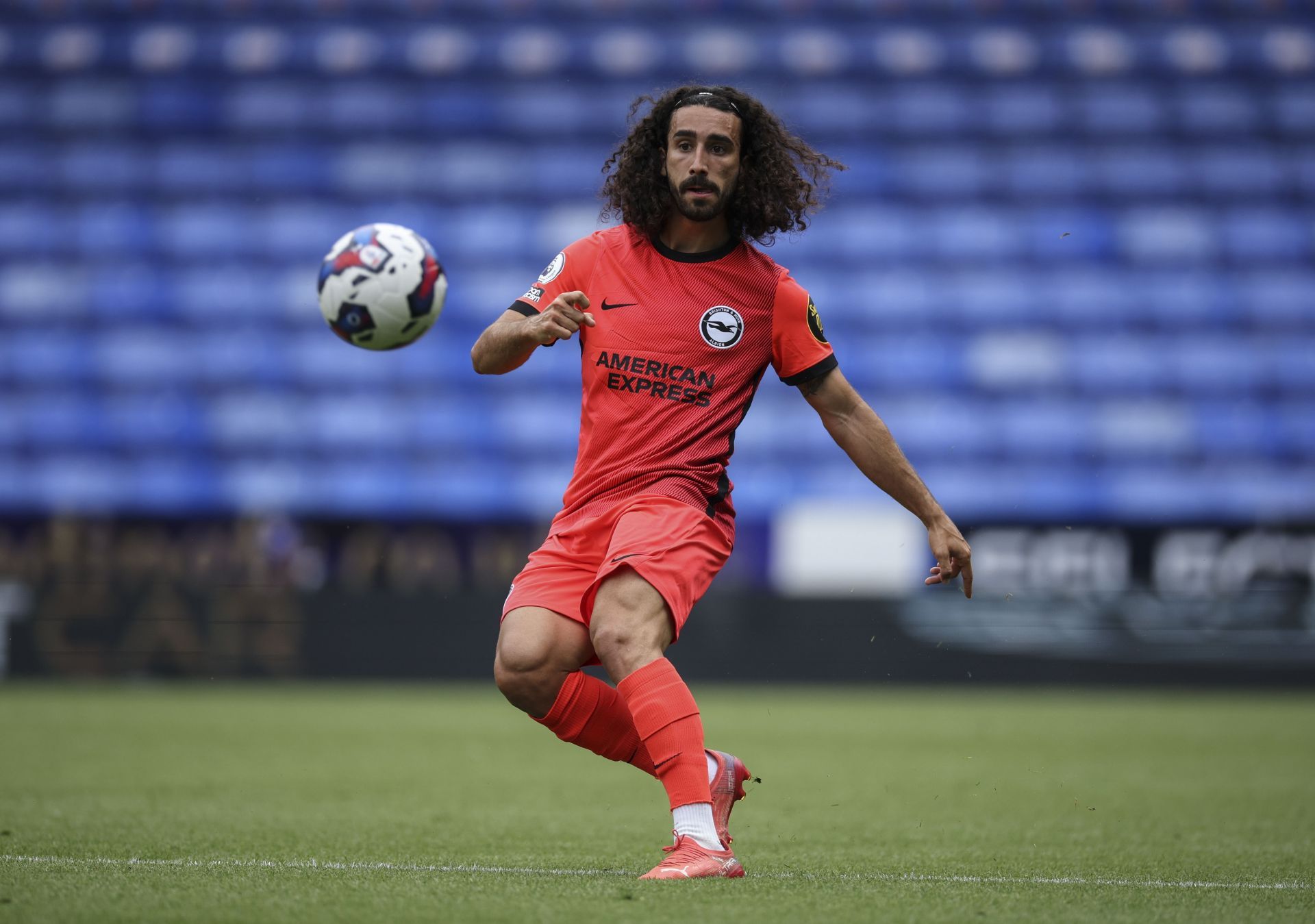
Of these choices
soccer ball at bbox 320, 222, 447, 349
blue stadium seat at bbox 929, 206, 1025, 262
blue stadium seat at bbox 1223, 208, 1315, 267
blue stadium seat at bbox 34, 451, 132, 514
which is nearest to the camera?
soccer ball at bbox 320, 222, 447, 349

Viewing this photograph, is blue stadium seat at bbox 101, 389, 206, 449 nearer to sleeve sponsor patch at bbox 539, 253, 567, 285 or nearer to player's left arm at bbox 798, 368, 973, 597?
sleeve sponsor patch at bbox 539, 253, 567, 285

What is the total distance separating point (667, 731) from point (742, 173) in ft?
5.02

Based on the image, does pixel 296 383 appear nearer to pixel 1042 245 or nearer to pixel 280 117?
pixel 280 117

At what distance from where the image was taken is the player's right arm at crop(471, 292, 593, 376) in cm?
379

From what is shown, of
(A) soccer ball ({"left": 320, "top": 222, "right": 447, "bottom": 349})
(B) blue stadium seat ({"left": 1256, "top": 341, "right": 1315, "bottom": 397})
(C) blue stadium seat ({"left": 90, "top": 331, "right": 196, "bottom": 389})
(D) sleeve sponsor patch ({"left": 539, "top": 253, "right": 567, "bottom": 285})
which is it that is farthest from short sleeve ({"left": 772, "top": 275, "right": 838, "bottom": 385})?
(B) blue stadium seat ({"left": 1256, "top": 341, "right": 1315, "bottom": 397})

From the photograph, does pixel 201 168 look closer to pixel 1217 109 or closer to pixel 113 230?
pixel 113 230

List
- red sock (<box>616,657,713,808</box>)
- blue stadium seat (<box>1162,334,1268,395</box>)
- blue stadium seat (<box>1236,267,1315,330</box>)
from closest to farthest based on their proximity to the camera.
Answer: red sock (<box>616,657,713,808</box>) < blue stadium seat (<box>1162,334,1268,395</box>) < blue stadium seat (<box>1236,267,1315,330</box>)

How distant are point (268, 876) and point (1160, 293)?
16315 millimetres

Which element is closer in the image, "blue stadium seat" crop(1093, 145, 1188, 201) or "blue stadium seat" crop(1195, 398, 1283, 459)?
"blue stadium seat" crop(1195, 398, 1283, 459)

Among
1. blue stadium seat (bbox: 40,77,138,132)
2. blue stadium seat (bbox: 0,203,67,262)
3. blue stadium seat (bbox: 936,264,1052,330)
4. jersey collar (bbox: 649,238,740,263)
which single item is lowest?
jersey collar (bbox: 649,238,740,263)

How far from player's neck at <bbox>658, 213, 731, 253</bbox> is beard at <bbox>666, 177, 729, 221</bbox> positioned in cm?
10

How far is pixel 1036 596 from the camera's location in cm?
1328

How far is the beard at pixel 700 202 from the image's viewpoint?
156 inches

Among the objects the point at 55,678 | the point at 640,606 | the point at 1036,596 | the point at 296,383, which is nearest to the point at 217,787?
the point at 640,606
